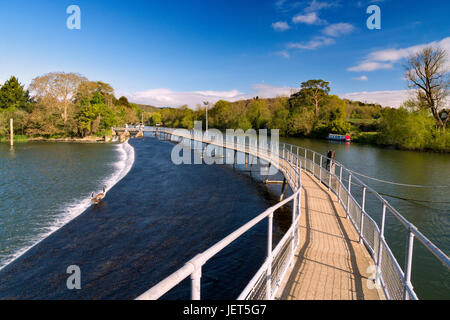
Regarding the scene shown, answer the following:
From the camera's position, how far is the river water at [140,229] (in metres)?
7.81

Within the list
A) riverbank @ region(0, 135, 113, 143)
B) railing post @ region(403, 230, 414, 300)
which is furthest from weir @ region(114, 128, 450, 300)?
riverbank @ region(0, 135, 113, 143)

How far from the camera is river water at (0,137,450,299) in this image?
7812 millimetres

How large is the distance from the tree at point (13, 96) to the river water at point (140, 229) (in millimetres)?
42763

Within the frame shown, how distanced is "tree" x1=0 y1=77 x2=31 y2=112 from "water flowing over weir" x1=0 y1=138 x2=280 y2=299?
2073 inches

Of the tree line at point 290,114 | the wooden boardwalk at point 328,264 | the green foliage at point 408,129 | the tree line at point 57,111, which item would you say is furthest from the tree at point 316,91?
the wooden boardwalk at point 328,264

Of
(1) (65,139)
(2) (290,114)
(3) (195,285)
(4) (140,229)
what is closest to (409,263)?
(3) (195,285)

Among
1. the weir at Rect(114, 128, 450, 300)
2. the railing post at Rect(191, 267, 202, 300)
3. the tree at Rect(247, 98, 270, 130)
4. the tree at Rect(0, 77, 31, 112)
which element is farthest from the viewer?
the tree at Rect(247, 98, 270, 130)

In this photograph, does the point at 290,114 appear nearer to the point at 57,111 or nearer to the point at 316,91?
the point at 316,91

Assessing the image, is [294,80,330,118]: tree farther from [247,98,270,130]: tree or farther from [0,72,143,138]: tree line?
[0,72,143,138]: tree line

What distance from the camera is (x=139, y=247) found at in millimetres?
9734

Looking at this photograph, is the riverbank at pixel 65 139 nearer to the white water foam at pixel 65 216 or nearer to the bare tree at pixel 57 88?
the bare tree at pixel 57 88

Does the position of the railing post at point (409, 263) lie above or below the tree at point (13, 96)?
below

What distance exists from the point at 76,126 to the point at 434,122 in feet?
189
